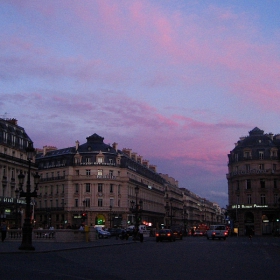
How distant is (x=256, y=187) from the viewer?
3821 inches

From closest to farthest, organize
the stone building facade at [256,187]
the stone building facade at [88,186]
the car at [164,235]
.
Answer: the car at [164,235] → the stone building facade at [256,187] → the stone building facade at [88,186]

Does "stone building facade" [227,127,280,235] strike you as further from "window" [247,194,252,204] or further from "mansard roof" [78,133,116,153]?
"mansard roof" [78,133,116,153]

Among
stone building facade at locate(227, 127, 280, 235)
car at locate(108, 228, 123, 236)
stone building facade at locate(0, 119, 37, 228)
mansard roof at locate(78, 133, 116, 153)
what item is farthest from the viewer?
mansard roof at locate(78, 133, 116, 153)

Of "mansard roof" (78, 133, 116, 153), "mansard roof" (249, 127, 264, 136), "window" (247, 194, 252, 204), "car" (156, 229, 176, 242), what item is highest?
"mansard roof" (249, 127, 264, 136)

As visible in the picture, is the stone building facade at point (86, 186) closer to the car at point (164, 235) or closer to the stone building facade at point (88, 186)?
the stone building facade at point (88, 186)

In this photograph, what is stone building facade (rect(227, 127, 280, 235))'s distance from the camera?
95875mm

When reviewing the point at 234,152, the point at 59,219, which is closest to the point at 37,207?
the point at 59,219

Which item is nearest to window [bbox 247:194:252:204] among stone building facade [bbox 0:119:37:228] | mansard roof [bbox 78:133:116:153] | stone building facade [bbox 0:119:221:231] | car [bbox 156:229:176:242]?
stone building facade [bbox 0:119:221:231]

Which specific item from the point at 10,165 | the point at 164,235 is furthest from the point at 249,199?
the point at 10,165

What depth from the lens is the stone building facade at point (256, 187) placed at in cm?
9588

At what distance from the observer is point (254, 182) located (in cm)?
9744

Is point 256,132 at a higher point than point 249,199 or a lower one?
higher

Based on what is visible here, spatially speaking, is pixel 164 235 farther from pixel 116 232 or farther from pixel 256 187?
pixel 256 187

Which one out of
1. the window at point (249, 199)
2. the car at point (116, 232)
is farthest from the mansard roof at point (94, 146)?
the window at point (249, 199)
